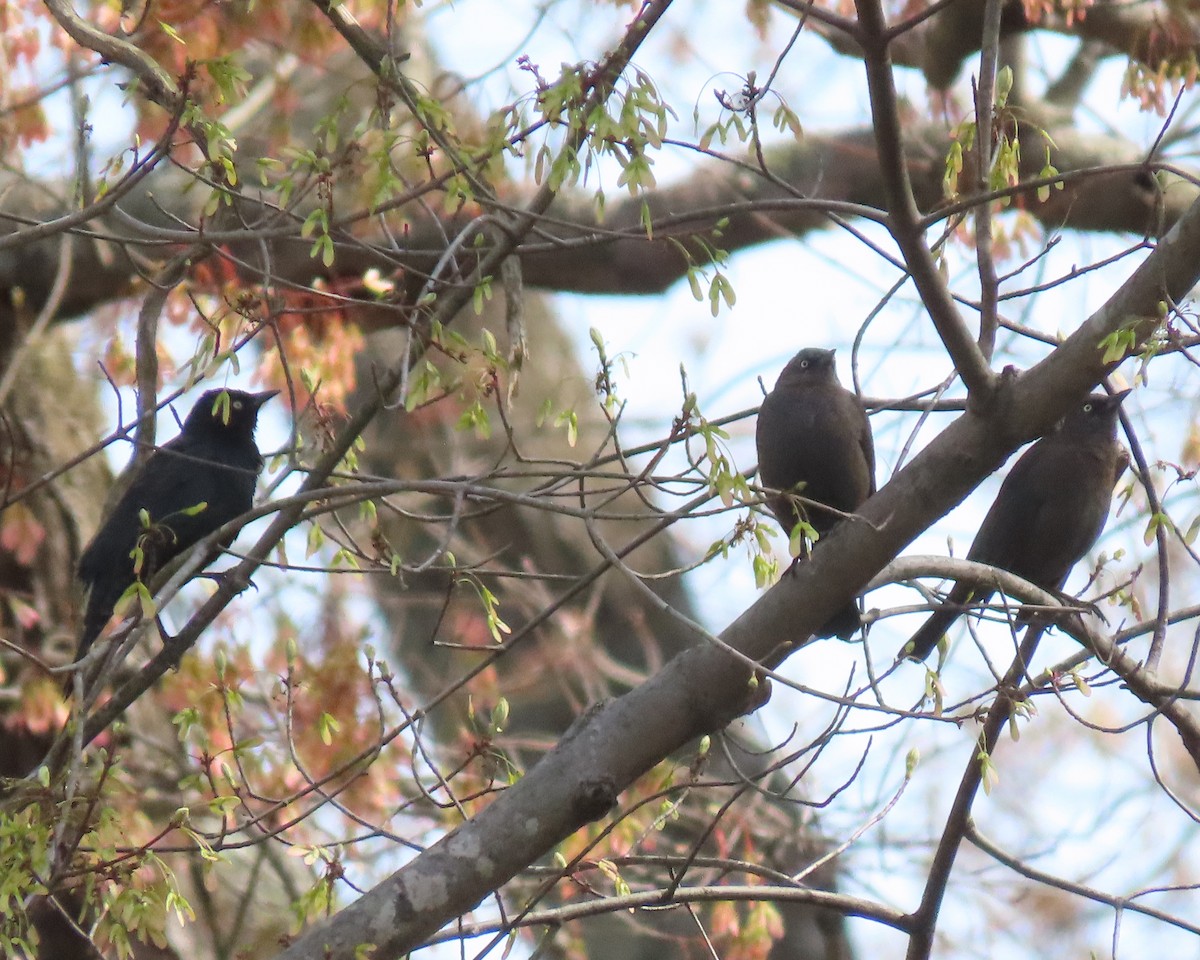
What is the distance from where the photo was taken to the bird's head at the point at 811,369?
5.05 meters

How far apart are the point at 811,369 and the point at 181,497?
2592mm

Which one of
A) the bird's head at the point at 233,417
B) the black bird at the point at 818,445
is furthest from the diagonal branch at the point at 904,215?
the bird's head at the point at 233,417

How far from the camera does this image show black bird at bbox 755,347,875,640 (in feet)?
15.8

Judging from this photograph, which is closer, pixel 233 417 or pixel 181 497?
pixel 181 497

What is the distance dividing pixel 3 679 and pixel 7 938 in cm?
337

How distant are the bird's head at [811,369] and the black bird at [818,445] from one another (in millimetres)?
29

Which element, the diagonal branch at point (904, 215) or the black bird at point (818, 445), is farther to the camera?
the black bird at point (818, 445)

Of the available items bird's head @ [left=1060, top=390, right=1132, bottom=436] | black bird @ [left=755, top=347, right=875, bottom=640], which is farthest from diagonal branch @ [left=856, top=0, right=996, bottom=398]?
bird's head @ [left=1060, top=390, right=1132, bottom=436]

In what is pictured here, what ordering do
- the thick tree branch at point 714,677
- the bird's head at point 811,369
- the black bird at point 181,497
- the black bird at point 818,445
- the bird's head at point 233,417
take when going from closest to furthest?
the thick tree branch at point 714,677, the black bird at point 818,445, the bird's head at point 811,369, the black bird at point 181,497, the bird's head at point 233,417

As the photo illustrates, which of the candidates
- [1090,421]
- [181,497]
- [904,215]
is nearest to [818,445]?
[1090,421]

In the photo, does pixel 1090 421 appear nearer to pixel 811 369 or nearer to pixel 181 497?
pixel 811 369

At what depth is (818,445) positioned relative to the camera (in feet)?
15.8

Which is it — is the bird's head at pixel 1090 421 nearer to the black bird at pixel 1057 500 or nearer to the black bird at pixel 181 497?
the black bird at pixel 1057 500

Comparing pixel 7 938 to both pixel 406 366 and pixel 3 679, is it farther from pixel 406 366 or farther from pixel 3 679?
pixel 3 679
